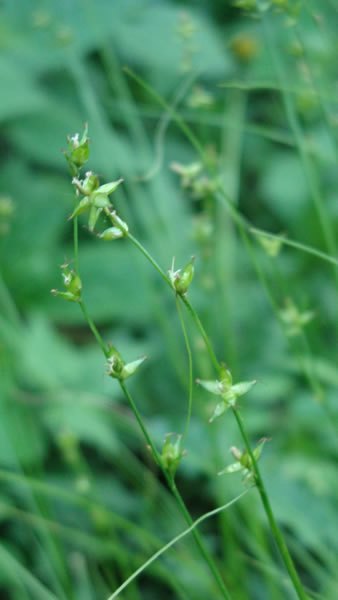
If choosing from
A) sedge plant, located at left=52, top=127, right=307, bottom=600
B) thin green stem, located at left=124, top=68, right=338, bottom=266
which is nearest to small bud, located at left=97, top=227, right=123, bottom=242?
sedge plant, located at left=52, top=127, right=307, bottom=600

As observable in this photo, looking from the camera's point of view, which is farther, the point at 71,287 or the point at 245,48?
the point at 245,48

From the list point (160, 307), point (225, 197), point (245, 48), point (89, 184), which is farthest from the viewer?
point (245, 48)

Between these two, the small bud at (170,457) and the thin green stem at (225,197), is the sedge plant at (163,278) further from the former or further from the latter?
the thin green stem at (225,197)

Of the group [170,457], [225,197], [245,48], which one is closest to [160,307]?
[225,197]

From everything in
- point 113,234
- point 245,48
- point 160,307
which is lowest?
point 160,307

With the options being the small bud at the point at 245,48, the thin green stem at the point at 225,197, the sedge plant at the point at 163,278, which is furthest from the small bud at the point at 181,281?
the small bud at the point at 245,48

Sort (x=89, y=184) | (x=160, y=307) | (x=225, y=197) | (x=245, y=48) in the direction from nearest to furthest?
1. (x=89, y=184)
2. (x=225, y=197)
3. (x=160, y=307)
4. (x=245, y=48)

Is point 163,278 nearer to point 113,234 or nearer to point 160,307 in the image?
point 113,234

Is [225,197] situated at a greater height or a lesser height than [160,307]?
greater
